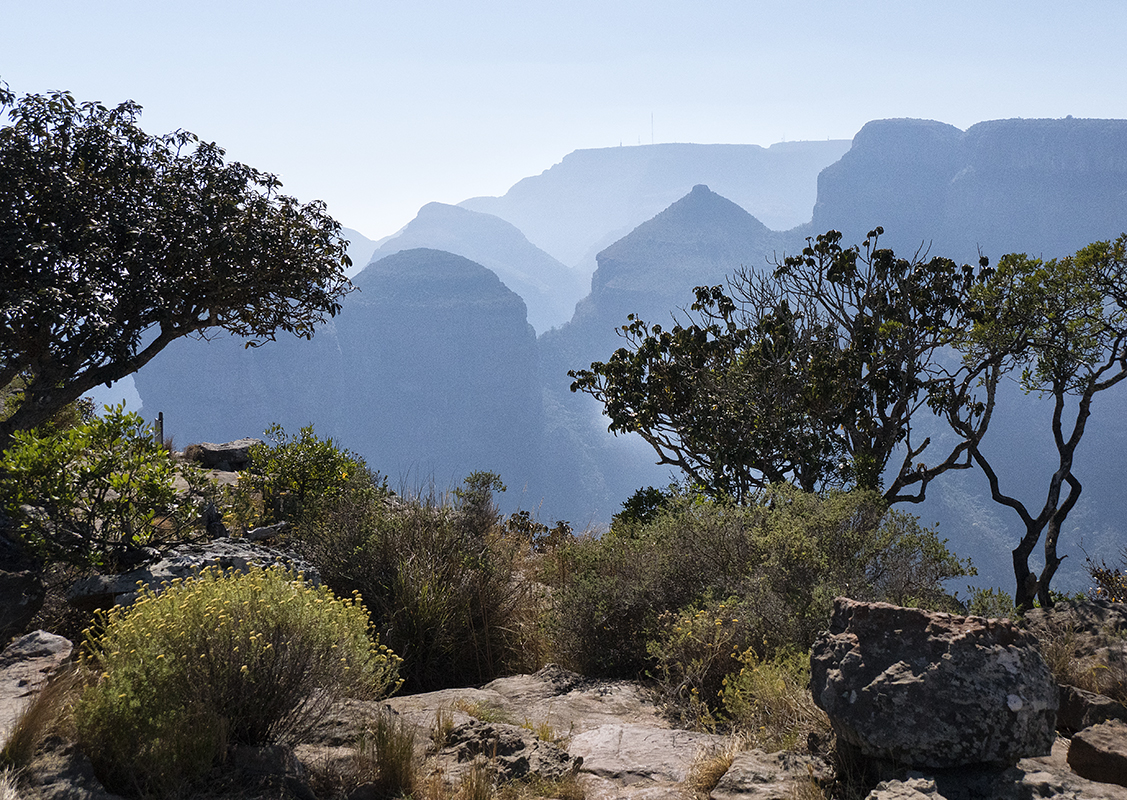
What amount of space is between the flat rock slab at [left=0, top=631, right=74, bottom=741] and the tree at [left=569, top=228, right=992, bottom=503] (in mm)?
8338

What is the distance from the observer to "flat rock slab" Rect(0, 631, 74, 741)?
378cm

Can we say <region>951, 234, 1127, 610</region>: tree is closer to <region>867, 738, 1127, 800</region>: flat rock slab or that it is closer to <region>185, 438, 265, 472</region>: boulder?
<region>867, 738, 1127, 800</region>: flat rock slab

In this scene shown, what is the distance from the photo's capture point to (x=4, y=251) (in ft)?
24.1

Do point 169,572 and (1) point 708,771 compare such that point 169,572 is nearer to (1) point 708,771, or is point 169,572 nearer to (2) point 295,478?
(2) point 295,478

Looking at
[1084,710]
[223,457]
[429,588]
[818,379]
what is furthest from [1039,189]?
[429,588]

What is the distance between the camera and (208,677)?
376 cm

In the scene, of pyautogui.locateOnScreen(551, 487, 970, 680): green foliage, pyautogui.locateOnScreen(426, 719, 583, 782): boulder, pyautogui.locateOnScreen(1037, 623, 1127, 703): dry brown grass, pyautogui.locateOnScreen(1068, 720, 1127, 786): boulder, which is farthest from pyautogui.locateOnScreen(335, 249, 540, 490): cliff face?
pyautogui.locateOnScreen(1068, 720, 1127, 786): boulder

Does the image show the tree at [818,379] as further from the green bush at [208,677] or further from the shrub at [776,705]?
the green bush at [208,677]

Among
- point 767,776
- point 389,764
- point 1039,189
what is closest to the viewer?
point 767,776

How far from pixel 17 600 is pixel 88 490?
1.05 metres

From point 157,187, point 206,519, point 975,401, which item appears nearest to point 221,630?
point 206,519

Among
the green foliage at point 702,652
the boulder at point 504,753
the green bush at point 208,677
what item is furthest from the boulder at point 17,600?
the green foliage at point 702,652

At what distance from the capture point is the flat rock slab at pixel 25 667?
3.78 m

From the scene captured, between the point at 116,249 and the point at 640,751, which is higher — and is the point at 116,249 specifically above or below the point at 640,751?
above
